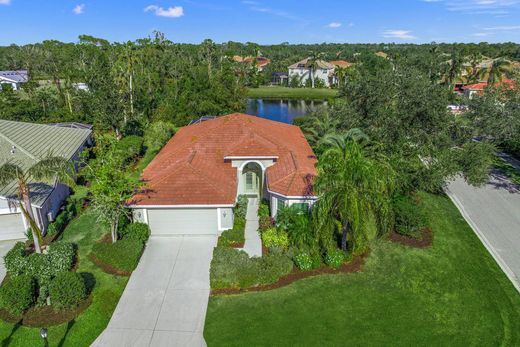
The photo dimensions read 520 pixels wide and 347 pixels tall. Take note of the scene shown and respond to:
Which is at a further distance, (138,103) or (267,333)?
(138,103)

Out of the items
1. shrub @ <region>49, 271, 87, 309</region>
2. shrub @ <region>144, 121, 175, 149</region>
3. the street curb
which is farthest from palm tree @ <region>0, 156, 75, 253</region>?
the street curb

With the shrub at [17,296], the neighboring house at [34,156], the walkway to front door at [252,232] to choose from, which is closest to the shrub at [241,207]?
the walkway to front door at [252,232]

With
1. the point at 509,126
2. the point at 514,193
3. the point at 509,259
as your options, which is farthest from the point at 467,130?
the point at 509,259

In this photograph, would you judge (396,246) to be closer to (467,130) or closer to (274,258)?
(274,258)

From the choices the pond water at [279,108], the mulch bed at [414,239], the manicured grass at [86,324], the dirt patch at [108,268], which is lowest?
the pond water at [279,108]

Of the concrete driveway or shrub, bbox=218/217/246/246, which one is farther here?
shrub, bbox=218/217/246/246

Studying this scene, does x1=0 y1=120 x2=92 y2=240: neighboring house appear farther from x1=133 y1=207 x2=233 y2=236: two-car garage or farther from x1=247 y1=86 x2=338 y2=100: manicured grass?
x1=247 y1=86 x2=338 y2=100: manicured grass

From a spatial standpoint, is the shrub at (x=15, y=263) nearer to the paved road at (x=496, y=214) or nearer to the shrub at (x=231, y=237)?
the shrub at (x=231, y=237)
